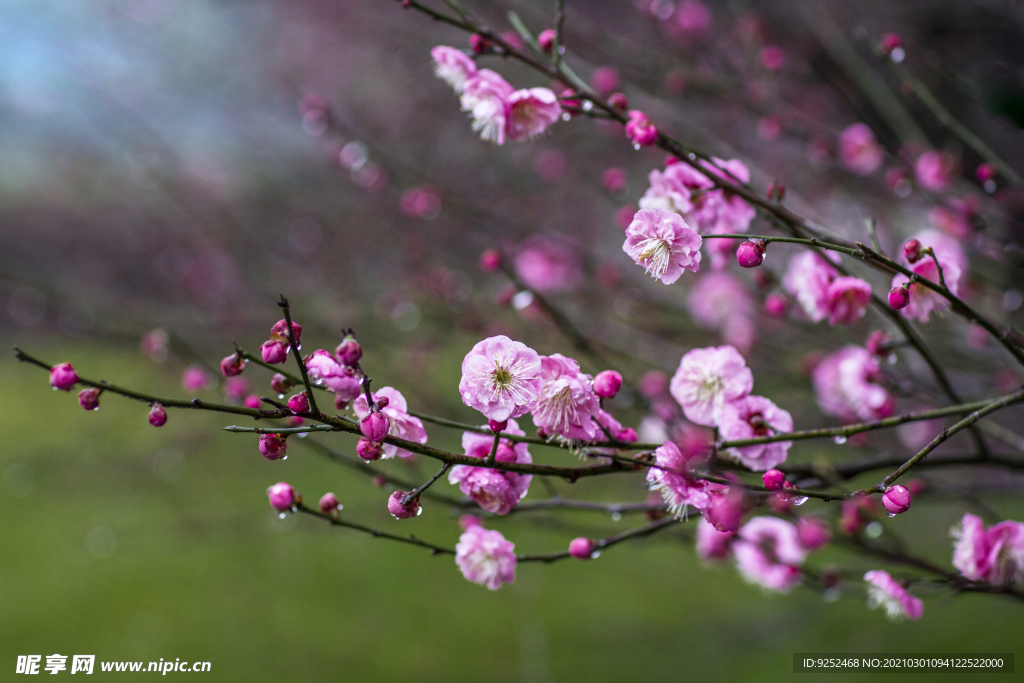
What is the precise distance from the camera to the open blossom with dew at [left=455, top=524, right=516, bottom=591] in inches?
39.7

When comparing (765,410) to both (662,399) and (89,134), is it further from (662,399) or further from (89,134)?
(89,134)

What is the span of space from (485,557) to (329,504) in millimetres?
236

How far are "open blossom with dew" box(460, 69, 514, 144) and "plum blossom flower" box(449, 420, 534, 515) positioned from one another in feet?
1.46

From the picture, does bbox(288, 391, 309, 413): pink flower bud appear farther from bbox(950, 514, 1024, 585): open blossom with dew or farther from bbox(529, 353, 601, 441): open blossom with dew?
bbox(950, 514, 1024, 585): open blossom with dew

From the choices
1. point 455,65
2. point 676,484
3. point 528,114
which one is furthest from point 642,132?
point 676,484

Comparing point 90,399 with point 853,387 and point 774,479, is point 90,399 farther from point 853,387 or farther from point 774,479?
point 853,387

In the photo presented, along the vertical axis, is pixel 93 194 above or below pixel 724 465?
above

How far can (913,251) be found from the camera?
2.93 feet

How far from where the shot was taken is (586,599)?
311 cm

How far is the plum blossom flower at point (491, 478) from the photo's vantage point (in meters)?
0.84

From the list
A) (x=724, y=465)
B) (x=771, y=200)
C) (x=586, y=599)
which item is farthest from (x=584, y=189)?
(x=724, y=465)

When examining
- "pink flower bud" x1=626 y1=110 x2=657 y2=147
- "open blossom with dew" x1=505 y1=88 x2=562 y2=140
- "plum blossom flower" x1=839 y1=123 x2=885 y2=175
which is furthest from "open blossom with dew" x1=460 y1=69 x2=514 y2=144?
"plum blossom flower" x1=839 y1=123 x2=885 y2=175

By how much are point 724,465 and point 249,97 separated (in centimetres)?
400

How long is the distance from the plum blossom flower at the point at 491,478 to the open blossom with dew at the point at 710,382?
0.26m
